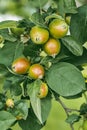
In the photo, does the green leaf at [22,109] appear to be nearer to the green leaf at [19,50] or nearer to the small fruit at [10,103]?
the small fruit at [10,103]

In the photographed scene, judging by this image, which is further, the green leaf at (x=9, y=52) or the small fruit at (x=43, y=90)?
the green leaf at (x=9, y=52)

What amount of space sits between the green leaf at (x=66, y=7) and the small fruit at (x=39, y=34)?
0.14 m

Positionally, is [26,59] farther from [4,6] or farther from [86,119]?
[4,6]

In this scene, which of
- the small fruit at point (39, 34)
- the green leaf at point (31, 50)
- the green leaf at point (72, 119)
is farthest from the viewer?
the green leaf at point (72, 119)

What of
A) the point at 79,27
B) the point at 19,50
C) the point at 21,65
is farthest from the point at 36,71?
the point at 79,27

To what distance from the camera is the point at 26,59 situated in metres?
1.58

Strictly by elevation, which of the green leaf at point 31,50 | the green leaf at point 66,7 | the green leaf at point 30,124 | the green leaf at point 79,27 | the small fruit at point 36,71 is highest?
the green leaf at point 66,7

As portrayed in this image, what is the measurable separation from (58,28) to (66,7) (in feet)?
0.63

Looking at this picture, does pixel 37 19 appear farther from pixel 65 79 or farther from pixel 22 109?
pixel 22 109

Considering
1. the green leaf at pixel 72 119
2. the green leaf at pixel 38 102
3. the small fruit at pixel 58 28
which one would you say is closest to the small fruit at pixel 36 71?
the green leaf at pixel 38 102

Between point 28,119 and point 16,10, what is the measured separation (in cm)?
190

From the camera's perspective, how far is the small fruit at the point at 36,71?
1.51 metres

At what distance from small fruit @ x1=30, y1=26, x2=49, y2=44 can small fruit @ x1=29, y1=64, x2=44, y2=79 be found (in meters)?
0.09

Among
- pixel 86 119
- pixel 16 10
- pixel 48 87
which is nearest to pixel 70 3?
pixel 48 87
